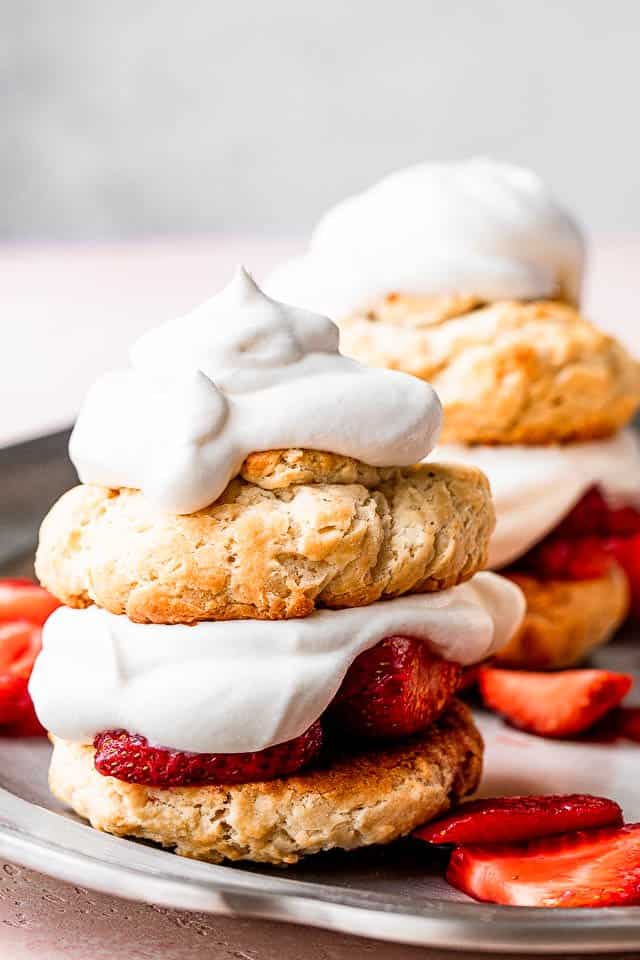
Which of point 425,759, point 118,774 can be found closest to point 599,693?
point 425,759

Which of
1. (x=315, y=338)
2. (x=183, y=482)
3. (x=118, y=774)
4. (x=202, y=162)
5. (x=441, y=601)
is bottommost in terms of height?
(x=202, y=162)

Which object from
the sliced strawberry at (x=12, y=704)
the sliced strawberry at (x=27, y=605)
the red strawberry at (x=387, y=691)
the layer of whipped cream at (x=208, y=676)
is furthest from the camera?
the sliced strawberry at (x=27, y=605)

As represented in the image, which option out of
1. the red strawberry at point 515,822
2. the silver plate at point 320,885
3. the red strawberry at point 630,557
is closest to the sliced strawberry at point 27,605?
the silver plate at point 320,885

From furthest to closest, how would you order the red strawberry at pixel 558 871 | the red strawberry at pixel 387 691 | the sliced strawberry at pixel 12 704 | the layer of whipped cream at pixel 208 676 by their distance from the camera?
the sliced strawberry at pixel 12 704, the red strawberry at pixel 387 691, the layer of whipped cream at pixel 208 676, the red strawberry at pixel 558 871

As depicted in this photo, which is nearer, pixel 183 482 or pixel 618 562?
pixel 183 482

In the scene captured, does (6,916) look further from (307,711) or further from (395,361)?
(395,361)

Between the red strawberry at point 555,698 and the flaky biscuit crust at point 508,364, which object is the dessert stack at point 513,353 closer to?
the flaky biscuit crust at point 508,364
